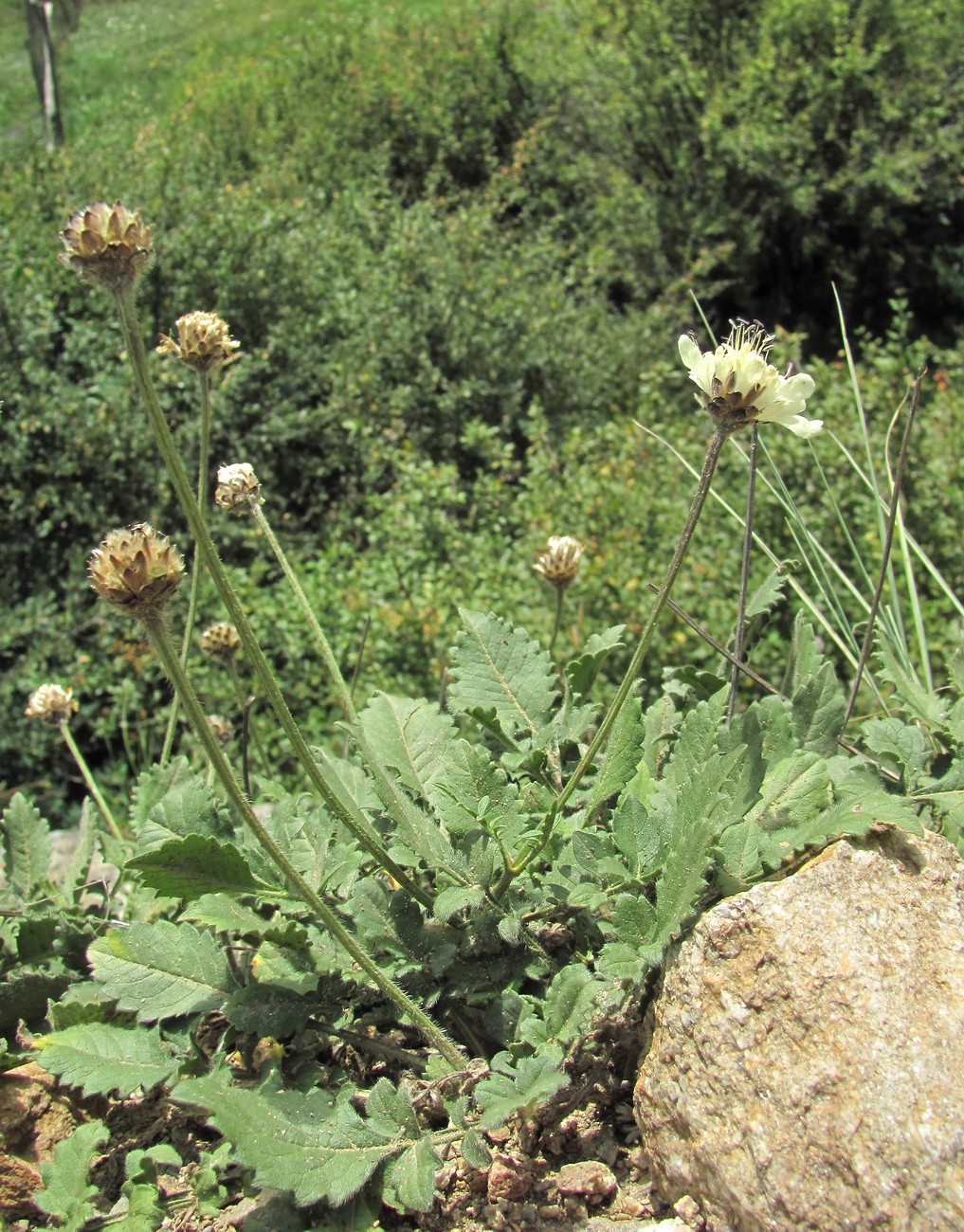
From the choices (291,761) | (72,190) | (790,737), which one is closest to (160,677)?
(291,761)

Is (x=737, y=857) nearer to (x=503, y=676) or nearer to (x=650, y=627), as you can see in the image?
(x=650, y=627)

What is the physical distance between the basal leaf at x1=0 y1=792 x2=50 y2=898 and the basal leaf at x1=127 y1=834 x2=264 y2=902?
605 millimetres

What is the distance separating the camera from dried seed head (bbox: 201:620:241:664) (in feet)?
7.25

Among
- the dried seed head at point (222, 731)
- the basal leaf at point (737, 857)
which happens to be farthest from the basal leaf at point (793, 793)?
the dried seed head at point (222, 731)

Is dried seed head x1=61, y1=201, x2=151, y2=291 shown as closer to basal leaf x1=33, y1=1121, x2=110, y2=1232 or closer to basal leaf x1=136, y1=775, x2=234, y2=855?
basal leaf x1=136, y1=775, x2=234, y2=855

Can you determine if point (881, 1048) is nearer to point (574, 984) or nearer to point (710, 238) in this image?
point (574, 984)

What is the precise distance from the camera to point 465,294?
21.1 ft

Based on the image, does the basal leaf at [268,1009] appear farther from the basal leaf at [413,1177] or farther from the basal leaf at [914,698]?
the basal leaf at [914,698]

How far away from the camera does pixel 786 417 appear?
1.31 metres

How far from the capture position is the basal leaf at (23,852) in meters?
1.88

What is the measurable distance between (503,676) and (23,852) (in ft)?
2.96

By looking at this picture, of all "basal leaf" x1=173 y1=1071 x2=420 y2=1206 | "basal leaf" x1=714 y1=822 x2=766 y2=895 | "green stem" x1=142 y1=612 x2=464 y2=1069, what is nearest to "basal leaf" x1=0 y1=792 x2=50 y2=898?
"basal leaf" x1=173 y1=1071 x2=420 y2=1206

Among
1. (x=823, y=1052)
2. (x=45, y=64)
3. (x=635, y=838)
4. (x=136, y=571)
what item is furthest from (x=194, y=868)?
(x=45, y=64)

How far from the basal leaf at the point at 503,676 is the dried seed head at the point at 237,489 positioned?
1.28 ft
